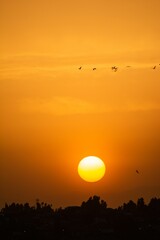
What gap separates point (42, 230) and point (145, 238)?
59.8 feet

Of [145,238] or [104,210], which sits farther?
Result: [104,210]

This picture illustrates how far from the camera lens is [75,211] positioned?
163375 mm

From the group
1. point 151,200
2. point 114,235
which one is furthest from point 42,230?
point 151,200

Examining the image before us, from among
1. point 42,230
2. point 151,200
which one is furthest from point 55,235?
point 151,200

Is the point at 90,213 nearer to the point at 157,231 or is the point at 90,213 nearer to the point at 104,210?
the point at 104,210

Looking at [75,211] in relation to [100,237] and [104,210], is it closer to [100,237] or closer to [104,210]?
[104,210]

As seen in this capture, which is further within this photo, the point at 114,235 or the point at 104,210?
the point at 104,210

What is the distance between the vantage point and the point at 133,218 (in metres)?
155

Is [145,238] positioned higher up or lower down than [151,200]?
lower down

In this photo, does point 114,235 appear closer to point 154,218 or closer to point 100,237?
point 100,237

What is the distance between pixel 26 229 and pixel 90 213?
13760mm

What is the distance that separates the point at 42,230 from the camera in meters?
151

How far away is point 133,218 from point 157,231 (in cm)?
530

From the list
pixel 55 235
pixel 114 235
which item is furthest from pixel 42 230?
pixel 114 235
